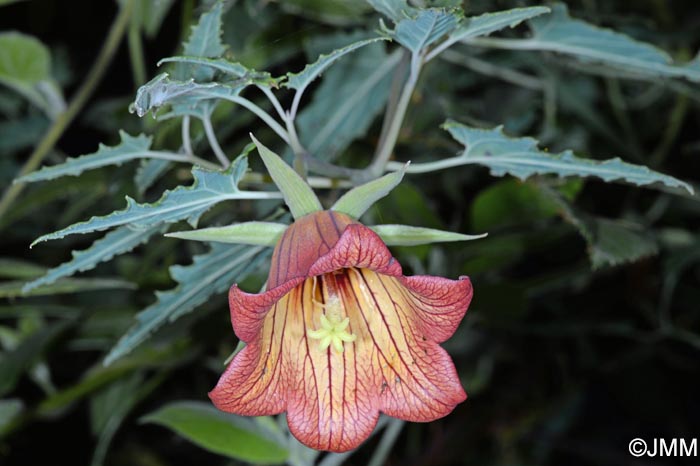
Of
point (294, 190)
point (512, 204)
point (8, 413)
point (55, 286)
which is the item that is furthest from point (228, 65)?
point (8, 413)

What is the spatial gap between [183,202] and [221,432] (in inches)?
19.1

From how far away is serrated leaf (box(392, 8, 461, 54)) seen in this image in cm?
78

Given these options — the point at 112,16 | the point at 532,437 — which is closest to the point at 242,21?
the point at 112,16

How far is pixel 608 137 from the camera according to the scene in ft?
5.29

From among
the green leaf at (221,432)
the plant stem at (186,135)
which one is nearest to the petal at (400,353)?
the plant stem at (186,135)

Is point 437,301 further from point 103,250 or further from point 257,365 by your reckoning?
point 103,250

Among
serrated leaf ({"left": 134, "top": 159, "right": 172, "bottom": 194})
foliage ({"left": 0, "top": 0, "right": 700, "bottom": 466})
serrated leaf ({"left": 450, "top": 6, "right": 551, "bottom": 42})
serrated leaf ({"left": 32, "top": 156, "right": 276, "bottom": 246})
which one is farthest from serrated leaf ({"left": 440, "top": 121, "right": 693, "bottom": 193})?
serrated leaf ({"left": 134, "top": 159, "right": 172, "bottom": 194})

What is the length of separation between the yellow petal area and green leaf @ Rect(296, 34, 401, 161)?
420 millimetres

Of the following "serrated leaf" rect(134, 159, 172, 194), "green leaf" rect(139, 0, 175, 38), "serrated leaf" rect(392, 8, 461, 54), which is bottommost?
"serrated leaf" rect(392, 8, 461, 54)

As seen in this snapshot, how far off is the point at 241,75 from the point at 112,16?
1.18 meters

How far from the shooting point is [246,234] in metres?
Answer: 0.82

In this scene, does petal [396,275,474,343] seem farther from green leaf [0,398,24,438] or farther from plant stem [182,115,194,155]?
green leaf [0,398,24,438]

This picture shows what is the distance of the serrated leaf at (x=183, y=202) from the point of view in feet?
2.53

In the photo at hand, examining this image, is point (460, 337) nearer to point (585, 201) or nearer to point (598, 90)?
point (585, 201)
